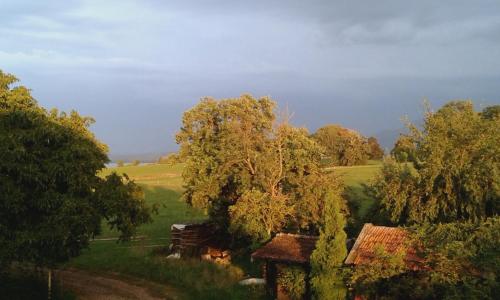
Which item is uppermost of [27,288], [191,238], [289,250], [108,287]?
[191,238]

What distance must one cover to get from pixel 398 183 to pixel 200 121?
44.7 feet

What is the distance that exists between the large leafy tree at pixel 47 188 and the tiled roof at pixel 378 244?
32.6 feet

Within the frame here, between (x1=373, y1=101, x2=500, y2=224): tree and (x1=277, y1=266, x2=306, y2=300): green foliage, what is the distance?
23.4ft

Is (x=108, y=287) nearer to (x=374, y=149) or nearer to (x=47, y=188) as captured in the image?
(x=47, y=188)

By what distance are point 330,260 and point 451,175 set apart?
9579mm

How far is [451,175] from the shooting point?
26703 mm

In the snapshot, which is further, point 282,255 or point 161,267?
point 161,267

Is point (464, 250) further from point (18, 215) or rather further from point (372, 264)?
point (18, 215)

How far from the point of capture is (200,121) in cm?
3406

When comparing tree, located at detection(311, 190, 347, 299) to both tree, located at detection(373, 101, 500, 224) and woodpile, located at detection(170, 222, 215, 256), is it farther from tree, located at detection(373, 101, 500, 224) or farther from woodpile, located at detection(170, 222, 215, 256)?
woodpile, located at detection(170, 222, 215, 256)

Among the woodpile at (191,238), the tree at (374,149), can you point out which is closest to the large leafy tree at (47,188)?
the woodpile at (191,238)

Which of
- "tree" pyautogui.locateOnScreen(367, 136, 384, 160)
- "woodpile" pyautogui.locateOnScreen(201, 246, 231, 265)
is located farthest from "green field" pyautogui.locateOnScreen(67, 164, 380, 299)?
"tree" pyautogui.locateOnScreen(367, 136, 384, 160)

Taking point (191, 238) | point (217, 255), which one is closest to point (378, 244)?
point (217, 255)

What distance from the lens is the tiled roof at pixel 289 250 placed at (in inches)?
932
